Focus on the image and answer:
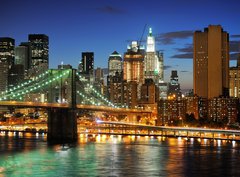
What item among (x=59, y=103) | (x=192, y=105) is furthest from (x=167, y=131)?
(x=192, y=105)

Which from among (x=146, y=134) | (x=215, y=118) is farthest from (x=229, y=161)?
(x=215, y=118)

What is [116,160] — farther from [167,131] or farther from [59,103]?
[167,131]

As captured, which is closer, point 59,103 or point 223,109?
point 59,103

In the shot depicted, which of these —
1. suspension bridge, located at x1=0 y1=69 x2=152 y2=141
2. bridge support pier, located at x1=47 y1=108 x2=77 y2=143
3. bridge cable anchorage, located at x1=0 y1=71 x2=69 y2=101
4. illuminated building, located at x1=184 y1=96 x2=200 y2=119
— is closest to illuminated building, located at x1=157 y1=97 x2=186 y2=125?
illuminated building, located at x1=184 y1=96 x2=200 y2=119

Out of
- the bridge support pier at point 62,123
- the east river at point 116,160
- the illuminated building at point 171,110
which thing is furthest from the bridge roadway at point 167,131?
the illuminated building at point 171,110

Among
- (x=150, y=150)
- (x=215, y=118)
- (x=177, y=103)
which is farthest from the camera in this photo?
(x=177, y=103)

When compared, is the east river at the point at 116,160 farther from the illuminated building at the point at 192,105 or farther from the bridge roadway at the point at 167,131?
the illuminated building at the point at 192,105

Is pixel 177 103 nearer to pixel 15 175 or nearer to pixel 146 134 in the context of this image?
pixel 146 134
